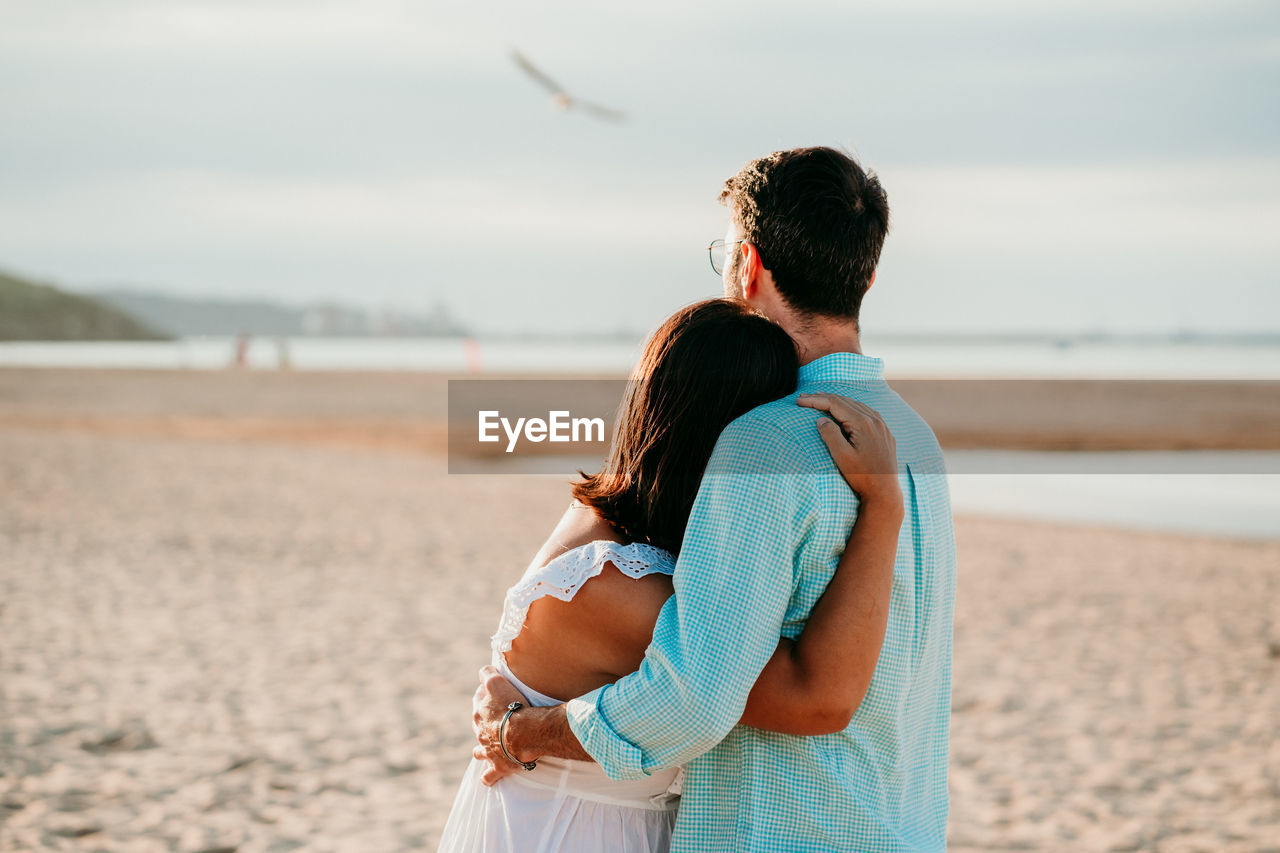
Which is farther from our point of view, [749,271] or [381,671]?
[381,671]

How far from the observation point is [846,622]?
1.68 m

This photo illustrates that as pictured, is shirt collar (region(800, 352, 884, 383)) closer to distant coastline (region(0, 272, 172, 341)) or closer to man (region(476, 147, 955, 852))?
man (region(476, 147, 955, 852))

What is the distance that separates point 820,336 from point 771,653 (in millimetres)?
555

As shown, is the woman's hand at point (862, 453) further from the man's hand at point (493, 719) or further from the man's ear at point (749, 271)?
the man's hand at point (493, 719)

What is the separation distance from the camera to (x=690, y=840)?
5.96ft

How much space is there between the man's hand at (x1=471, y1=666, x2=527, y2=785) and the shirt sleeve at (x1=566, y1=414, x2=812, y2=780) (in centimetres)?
33

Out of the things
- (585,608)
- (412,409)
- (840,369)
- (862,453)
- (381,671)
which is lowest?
(381,671)

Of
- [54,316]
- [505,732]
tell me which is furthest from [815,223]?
[54,316]

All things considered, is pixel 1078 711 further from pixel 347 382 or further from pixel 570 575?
pixel 347 382

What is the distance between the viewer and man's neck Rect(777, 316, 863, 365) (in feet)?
6.29

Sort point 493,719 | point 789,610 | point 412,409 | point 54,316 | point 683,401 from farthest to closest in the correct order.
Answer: point 54,316 → point 412,409 → point 493,719 → point 683,401 → point 789,610

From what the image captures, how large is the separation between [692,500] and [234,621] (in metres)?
7.17

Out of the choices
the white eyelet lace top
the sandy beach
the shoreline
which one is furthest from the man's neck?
the shoreline

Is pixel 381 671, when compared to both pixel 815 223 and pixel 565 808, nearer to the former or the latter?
pixel 565 808
